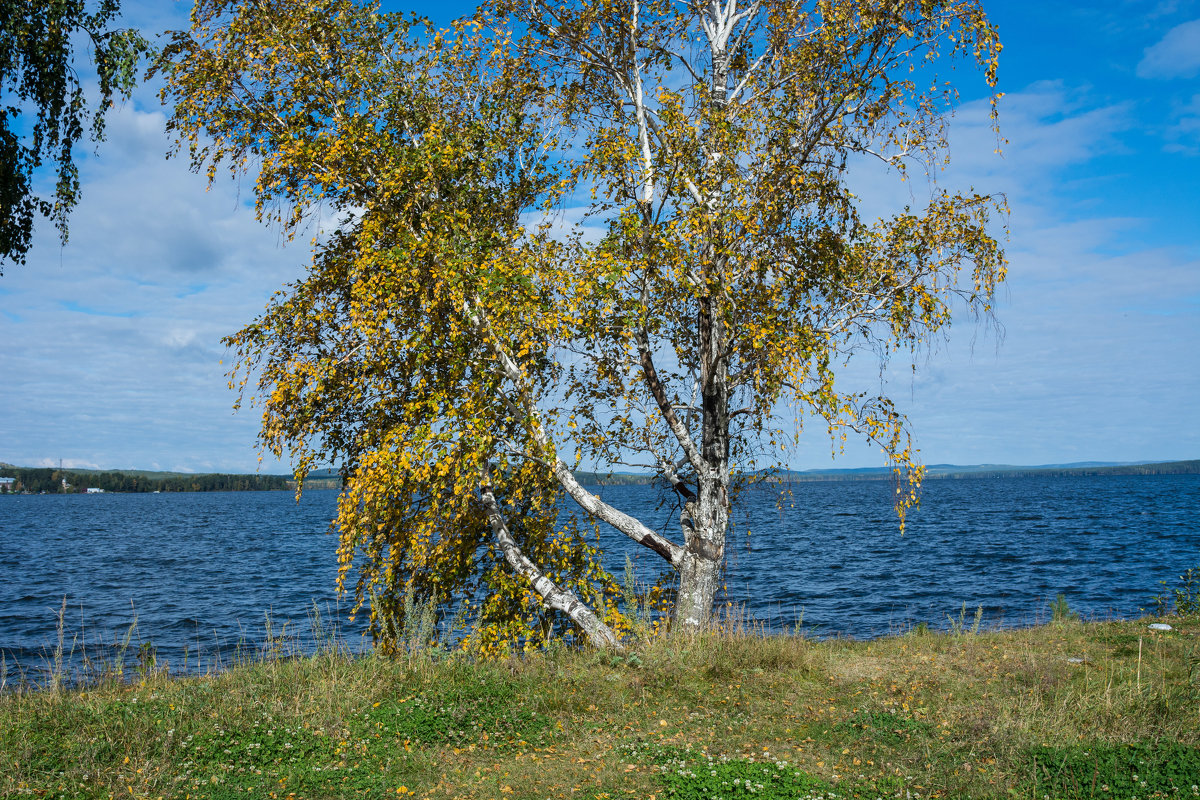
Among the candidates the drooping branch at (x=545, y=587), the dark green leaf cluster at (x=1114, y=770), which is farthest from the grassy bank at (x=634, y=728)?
the drooping branch at (x=545, y=587)

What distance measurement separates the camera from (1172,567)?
96.7ft

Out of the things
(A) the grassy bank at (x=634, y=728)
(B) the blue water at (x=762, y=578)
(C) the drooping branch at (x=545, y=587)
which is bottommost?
(B) the blue water at (x=762, y=578)

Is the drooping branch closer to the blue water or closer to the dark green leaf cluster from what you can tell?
the blue water

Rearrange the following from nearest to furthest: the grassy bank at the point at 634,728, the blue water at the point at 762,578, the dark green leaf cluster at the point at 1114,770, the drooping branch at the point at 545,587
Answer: the dark green leaf cluster at the point at 1114,770 < the grassy bank at the point at 634,728 < the drooping branch at the point at 545,587 < the blue water at the point at 762,578

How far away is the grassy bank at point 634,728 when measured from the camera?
6008mm

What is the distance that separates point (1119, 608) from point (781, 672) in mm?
17509

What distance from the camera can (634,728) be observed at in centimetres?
755

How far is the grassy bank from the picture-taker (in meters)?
6.01

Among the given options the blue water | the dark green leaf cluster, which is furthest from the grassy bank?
the blue water

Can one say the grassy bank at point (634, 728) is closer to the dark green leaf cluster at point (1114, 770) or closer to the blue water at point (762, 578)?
the dark green leaf cluster at point (1114, 770)

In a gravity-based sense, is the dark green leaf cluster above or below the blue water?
above

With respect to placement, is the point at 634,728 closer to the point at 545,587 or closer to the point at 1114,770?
the point at 545,587

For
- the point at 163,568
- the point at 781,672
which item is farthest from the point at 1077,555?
the point at 163,568

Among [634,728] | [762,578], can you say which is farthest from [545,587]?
[762,578]
